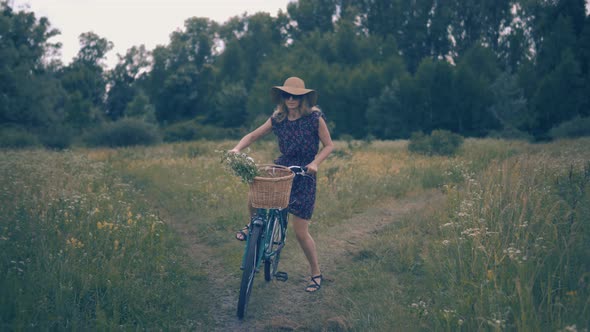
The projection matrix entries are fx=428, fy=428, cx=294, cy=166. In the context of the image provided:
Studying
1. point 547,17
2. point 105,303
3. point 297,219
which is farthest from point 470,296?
point 547,17

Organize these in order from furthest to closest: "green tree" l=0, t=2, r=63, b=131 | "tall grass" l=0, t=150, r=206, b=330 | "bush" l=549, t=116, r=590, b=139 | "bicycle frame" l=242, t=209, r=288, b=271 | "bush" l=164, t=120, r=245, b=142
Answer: "bush" l=164, t=120, r=245, b=142 → "green tree" l=0, t=2, r=63, b=131 → "bush" l=549, t=116, r=590, b=139 → "bicycle frame" l=242, t=209, r=288, b=271 → "tall grass" l=0, t=150, r=206, b=330

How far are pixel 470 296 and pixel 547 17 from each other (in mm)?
30305

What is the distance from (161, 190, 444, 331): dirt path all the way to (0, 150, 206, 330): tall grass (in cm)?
40

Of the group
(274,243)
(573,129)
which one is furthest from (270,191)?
(573,129)

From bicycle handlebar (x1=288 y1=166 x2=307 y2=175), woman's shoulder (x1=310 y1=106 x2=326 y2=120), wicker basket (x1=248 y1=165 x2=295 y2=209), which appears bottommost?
wicker basket (x1=248 y1=165 x2=295 y2=209)

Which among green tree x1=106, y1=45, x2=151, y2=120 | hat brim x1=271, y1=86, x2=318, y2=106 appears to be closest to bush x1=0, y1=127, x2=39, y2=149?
hat brim x1=271, y1=86, x2=318, y2=106

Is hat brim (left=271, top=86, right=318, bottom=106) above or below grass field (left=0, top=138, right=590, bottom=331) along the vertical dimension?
above

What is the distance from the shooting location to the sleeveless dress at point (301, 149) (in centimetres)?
481

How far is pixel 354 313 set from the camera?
4285 millimetres

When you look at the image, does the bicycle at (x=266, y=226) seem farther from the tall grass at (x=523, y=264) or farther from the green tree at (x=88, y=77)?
the green tree at (x=88, y=77)

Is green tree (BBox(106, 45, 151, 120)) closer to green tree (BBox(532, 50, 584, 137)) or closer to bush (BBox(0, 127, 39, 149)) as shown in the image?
bush (BBox(0, 127, 39, 149))

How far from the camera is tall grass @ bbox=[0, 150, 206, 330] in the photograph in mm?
3627

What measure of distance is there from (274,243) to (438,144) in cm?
1476

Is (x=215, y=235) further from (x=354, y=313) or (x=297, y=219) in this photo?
(x=354, y=313)
